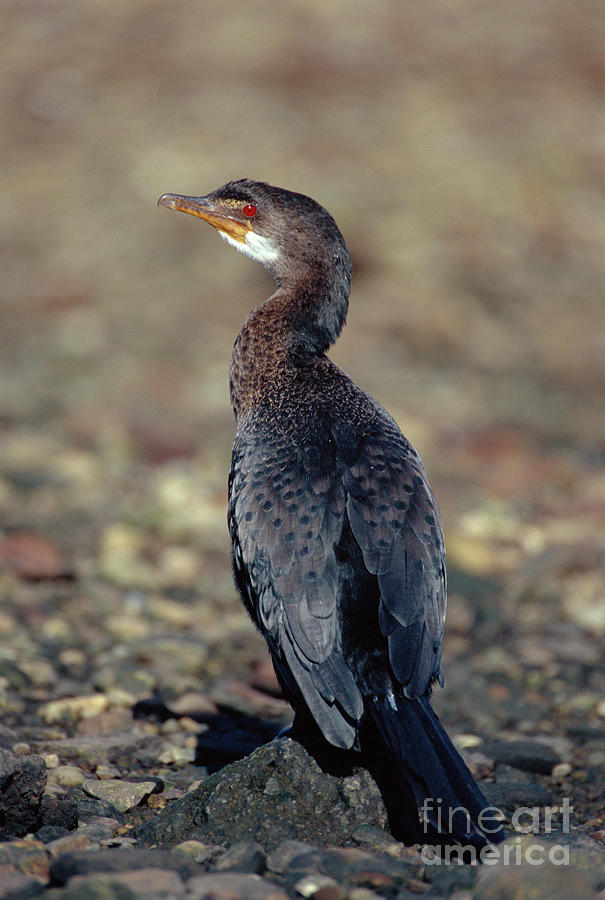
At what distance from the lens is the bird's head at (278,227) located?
17.7ft

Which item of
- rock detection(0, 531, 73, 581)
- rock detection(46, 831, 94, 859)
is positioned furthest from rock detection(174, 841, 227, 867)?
rock detection(0, 531, 73, 581)

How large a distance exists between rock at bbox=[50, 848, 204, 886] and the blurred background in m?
2.30

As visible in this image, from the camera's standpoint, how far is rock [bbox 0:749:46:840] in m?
3.71

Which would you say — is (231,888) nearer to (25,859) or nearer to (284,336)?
(25,859)

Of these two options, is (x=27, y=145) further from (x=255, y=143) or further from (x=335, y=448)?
(x=335, y=448)

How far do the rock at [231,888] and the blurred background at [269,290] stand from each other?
8.18ft

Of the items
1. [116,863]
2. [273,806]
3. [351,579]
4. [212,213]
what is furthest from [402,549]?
[212,213]

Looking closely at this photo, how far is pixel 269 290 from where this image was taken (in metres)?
11.9

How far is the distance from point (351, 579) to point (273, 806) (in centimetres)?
87

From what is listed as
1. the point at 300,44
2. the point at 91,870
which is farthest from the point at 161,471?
the point at 300,44

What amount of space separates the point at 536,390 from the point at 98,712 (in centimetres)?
651

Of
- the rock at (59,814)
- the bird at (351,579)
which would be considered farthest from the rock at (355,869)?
the rock at (59,814)

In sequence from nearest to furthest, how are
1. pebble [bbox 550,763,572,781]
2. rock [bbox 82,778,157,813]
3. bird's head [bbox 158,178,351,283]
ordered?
rock [bbox 82,778,157,813], pebble [bbox 550,763,572,781], bird's head [bbox 158,178,351,283]

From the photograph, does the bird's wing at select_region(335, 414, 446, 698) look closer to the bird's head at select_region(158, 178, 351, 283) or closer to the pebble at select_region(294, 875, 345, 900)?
the pebble at select_region(294, 875, 345, 900)
